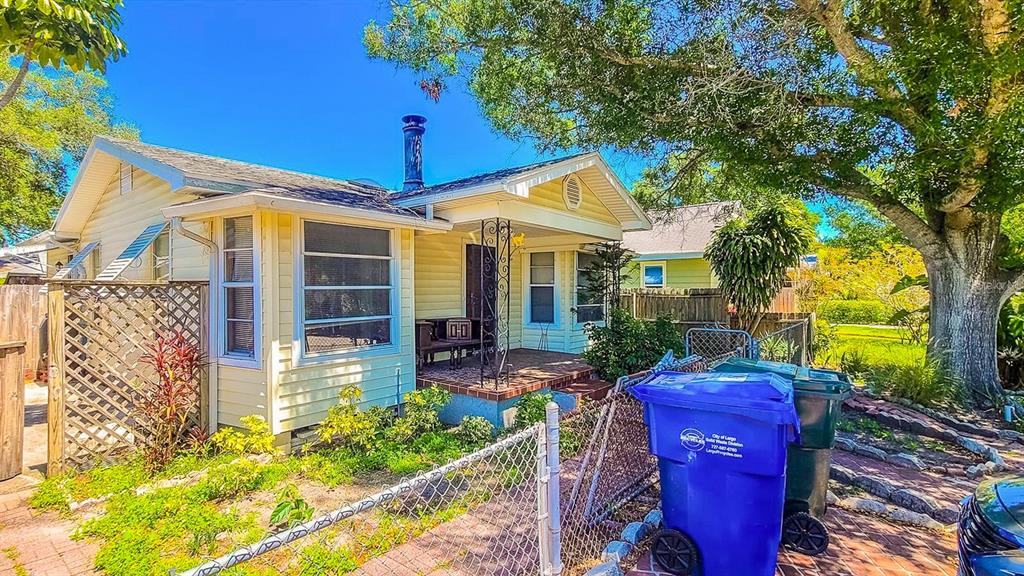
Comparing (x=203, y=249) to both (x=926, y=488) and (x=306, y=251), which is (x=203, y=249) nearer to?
(x=306, y=251)

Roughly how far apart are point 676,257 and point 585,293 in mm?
8644

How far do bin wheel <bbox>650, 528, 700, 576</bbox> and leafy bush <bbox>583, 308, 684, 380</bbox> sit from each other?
477cm

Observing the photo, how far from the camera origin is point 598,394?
749cm

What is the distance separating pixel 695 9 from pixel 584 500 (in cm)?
792

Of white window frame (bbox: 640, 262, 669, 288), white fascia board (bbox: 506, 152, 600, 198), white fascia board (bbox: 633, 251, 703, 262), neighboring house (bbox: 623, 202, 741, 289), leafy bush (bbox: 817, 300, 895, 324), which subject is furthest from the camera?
leafy bush (bbox: 817, 300, 895, 324)

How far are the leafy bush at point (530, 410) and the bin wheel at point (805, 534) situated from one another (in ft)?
9.87

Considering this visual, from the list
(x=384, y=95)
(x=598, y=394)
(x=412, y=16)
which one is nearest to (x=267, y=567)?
(x=598, y=394)

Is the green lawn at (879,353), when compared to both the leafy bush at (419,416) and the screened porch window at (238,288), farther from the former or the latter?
the screened porch window at (238,288)

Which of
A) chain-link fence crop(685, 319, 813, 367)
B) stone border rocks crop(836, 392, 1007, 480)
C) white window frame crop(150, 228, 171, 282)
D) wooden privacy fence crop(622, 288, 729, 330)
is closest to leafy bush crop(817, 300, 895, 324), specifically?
wooden privacy fence crop(622, 288, 729, 330)

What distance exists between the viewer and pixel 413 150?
32.0ft

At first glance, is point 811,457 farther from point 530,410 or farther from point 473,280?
point 473,280

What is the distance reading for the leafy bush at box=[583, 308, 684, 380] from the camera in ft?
25.9

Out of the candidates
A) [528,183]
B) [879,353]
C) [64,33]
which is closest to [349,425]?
[528,183]

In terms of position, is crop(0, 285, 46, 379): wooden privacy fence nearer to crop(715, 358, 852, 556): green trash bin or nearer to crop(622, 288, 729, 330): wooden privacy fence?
crop(715, 358, 852, 556): green trash bin
